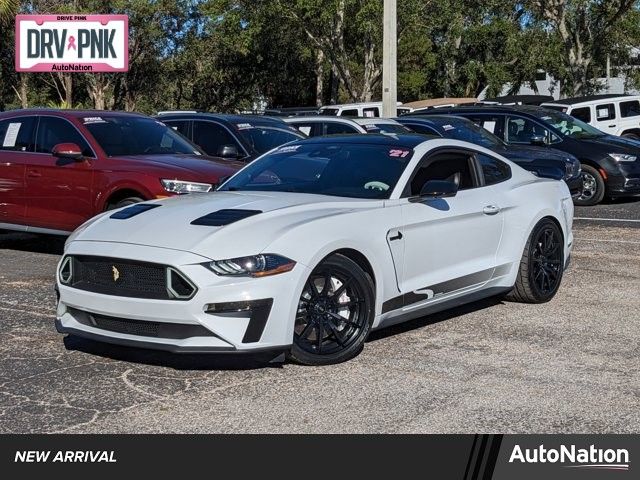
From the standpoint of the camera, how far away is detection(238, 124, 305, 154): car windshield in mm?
13180

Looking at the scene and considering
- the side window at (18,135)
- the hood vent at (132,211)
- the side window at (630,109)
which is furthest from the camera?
the side window at (630,109)

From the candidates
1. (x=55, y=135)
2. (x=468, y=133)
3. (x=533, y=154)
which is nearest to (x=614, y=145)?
(x=533, y=154)

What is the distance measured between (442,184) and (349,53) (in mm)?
43286

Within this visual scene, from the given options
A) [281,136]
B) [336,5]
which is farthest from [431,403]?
[336,5]

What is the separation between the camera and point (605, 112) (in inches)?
1072

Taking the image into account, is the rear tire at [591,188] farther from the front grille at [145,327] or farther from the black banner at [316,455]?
the black banner at [316,455]

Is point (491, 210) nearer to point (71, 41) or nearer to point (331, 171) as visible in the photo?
point (331, 171)

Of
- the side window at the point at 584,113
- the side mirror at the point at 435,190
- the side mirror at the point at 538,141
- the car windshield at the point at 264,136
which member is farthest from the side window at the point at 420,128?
the side window at the point at 584,113

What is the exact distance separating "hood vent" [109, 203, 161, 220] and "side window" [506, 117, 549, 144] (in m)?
11.5

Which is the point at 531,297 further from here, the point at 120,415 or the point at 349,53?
the point at 349,53

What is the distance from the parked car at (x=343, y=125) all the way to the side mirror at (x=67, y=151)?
17.4 feet

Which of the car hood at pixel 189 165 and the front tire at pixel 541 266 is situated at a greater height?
the car hood at pixel 189 165

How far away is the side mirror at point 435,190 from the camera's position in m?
7.23

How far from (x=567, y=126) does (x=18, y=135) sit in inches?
393
